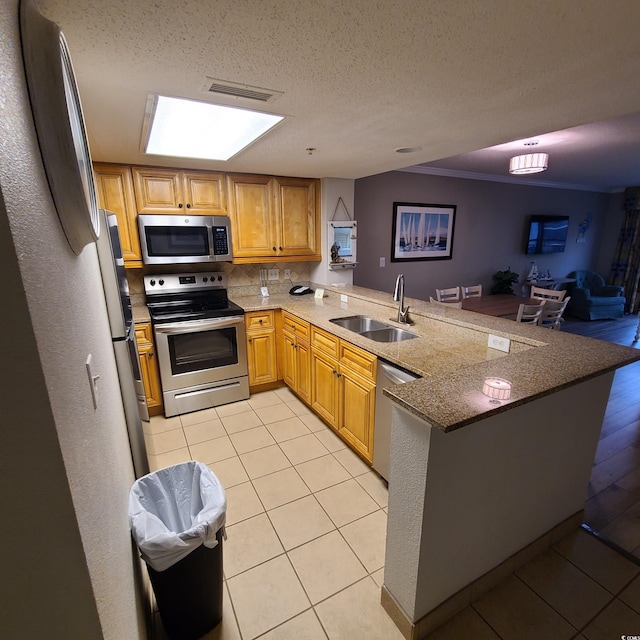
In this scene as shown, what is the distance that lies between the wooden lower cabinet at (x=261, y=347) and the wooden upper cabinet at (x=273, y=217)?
0.60m

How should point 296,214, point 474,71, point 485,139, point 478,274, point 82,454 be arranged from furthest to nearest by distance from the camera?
point 478,274
point 296,214
point 485,139
point 474,71
point 82,454

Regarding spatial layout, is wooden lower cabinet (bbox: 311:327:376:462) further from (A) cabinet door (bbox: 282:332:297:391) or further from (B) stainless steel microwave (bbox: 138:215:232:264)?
(B) stainless steel microwave (bbox: 138:215:232:264)

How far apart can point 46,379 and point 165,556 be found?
934 mm

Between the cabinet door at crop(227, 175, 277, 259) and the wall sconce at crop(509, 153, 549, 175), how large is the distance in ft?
8.56

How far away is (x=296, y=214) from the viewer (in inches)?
139

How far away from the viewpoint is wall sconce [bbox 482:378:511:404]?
3.97ft

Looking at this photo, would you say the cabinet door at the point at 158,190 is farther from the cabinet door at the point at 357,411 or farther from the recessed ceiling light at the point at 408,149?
the cabinet door at the point at 357,411

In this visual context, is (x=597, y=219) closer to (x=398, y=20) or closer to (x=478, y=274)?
(x=478, y=274)

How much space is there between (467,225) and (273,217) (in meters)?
3.30

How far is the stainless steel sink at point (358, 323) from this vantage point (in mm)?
2834

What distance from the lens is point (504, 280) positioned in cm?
557

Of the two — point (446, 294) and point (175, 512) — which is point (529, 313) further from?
point (175, 512)

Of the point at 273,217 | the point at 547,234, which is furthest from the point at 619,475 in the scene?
the point at 547,234

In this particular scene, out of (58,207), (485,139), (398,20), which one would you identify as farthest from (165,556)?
(485,139)
